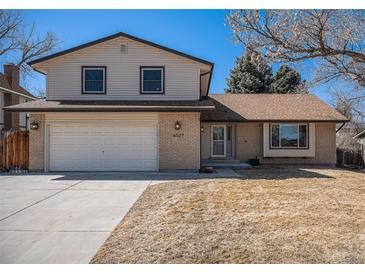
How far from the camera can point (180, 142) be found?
12.3 m

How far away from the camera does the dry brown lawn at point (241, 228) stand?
379 cm

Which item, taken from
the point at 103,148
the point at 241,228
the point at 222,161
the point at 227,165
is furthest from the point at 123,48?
the point at 241,228

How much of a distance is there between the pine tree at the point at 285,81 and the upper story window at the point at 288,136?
50.4 ft

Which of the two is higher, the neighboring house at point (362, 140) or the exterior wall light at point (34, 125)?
the exterior wall light at point (34, 125)

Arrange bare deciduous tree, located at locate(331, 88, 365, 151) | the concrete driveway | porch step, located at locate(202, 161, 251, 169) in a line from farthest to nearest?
bare deciduous tree, located at locate(331, 88, 365, 151)
porch step, located at locate(202, 161, 251, 169)
the concrete driveway

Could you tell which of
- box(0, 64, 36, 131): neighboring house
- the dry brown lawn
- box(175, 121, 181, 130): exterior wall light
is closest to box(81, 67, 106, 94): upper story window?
box(175, 121, 181, 130): exterior wall light

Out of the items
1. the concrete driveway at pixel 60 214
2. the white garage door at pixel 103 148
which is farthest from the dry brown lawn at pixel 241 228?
the white garage door at pixel 103 148

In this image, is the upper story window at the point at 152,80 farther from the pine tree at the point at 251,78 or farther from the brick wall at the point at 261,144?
the pine tree at the point at 251,78

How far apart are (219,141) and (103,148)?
702cm

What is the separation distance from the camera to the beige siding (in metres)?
13.3

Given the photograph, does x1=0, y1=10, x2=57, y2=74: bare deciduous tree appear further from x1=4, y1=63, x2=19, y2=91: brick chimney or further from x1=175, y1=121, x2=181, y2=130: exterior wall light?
x1=175, y1=121, x2=181, y2=130: exterior wall light

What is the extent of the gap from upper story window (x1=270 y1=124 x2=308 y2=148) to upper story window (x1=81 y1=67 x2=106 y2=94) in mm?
9809

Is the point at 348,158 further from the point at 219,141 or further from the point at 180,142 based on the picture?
the point at 180,142
